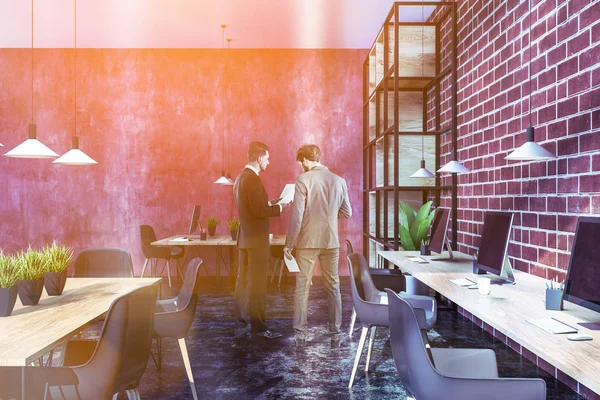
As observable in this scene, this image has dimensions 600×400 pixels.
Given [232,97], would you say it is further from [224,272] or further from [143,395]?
[143,395]

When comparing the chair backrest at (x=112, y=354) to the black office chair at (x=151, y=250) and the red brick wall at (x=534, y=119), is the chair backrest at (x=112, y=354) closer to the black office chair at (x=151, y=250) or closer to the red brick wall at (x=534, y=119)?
the red brick wall at (x=534, y=119)

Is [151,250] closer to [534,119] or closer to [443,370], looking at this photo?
[534,119]

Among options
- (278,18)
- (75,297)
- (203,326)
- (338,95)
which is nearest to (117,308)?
(75,297)

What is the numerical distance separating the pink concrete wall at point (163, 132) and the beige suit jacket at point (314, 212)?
3.73 meters

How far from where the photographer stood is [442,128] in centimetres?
497

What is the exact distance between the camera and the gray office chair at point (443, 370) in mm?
1510

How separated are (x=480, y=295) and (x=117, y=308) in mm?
1750

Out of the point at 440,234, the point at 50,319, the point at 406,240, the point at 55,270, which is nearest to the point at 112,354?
the point at 50,319

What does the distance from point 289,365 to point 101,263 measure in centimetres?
159

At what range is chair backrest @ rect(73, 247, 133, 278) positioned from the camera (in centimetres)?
339

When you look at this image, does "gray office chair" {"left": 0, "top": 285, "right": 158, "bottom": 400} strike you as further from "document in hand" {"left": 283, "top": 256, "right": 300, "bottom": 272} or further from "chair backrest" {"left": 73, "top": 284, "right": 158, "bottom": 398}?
"document in hand" {"left": 283, "top": 256, "right": 300, "bottom": 272}

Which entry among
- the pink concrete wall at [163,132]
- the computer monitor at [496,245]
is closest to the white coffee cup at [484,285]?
the computer monitor at [496,245]

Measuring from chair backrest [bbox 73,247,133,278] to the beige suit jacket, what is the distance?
1.33m

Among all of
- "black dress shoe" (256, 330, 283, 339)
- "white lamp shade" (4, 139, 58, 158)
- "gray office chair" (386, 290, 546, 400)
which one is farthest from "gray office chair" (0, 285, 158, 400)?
"black dress shoe" (256, 330, 283, 339)
